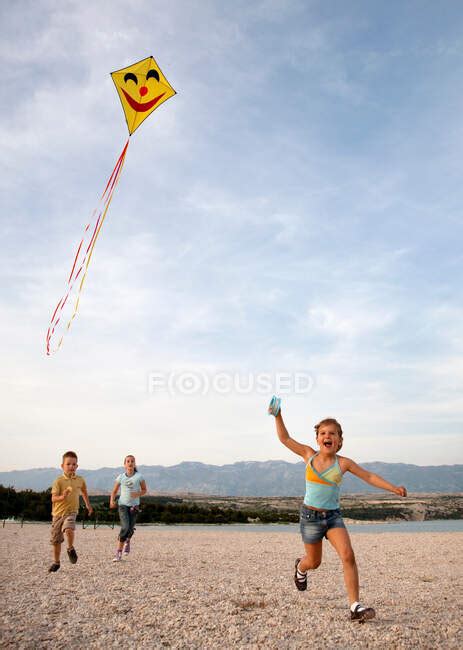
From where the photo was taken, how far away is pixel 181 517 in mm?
47750

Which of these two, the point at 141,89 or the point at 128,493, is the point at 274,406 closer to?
the point at 128,493

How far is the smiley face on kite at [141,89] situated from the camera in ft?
38.5

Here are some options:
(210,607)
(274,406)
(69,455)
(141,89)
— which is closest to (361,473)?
(274,406)

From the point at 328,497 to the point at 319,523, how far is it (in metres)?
0.34

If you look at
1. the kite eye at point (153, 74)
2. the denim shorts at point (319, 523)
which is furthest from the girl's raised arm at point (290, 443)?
the kite eye at point (153, 74)

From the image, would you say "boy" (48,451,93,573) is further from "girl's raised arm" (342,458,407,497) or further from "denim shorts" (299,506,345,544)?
"girl's raised arm" (342,458,407,497)

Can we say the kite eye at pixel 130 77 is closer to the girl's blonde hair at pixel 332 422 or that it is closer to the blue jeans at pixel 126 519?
the girl's blonde hair at pixel 332 422

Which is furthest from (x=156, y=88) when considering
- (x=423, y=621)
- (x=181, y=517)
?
(x=181, y=517)

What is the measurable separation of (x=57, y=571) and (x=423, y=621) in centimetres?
693

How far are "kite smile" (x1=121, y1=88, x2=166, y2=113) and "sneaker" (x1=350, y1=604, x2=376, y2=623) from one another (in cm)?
1080

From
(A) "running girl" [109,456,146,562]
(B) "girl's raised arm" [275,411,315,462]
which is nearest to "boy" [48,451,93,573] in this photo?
(A) "running girl" [109,456,146,562]

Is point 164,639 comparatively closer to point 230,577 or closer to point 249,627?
point 249,627

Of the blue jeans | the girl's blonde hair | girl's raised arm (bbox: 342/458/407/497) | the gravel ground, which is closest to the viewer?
the gravel ground

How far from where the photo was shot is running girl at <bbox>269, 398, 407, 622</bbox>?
5.92 metres
